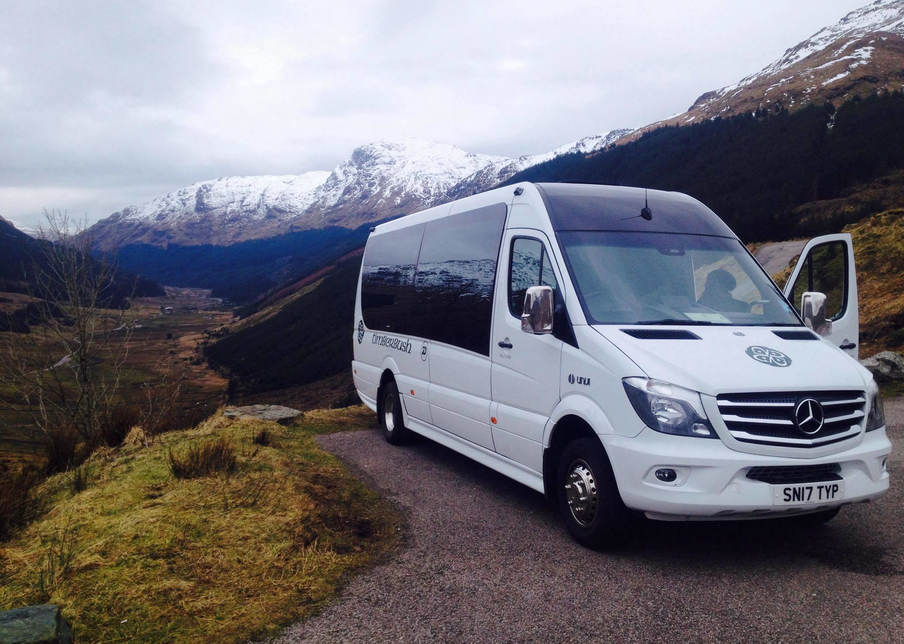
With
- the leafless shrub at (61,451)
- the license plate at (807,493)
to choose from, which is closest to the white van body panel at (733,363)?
the license plate at (807,493)

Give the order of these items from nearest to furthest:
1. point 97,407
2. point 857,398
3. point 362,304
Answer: point 857,398 < point 362,304 < point 97,407

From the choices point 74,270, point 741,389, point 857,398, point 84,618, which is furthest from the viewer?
point 74,270

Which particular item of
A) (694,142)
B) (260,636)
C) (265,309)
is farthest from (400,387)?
(265,309)

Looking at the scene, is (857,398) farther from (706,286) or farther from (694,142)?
(694,142)

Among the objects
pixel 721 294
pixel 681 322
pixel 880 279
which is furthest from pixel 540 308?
pixel 880 279

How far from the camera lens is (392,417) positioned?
9.53 m

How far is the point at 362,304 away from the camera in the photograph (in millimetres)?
10969

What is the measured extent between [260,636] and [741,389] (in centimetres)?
331

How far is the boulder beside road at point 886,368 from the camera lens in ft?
46.1

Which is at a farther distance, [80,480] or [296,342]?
[296,342]

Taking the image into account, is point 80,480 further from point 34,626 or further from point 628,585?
point 628,585

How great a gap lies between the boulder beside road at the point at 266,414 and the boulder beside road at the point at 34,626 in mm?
7746

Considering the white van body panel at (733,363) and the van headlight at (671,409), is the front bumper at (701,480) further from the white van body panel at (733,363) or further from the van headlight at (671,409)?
the white van body panel at (733,363)

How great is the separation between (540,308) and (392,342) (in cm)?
425
